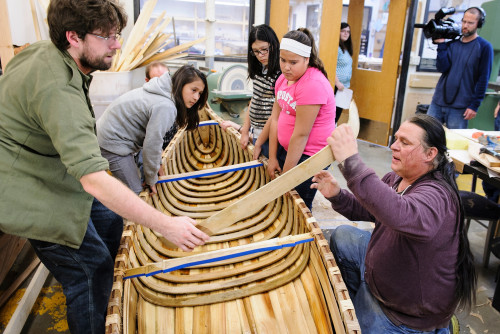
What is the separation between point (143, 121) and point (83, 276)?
116 centimetres

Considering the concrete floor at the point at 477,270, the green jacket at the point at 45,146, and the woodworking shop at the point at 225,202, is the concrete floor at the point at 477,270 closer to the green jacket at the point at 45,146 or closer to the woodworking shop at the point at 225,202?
the woodworking shop at the point at 225,202

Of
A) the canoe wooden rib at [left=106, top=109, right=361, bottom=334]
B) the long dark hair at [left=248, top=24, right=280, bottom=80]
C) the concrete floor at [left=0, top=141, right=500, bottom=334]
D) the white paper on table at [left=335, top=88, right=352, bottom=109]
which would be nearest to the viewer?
the canoe wooden rib at [left=106, top=109, right=361, bottom=334]

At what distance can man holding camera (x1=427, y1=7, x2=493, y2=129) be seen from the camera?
448 centimetres

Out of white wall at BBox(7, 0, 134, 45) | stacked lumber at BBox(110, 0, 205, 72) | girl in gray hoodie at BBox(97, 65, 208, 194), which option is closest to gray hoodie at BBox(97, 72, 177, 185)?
girl in gray hoodie at BBox(97, 65, 208, 194)

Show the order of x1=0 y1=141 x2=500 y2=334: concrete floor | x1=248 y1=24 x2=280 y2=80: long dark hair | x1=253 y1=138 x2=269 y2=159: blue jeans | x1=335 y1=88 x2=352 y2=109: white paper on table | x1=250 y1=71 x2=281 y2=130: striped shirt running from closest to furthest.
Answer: x1=0 y1=141 x2=500 y2=334: concrete floor, x1=248 y1=24 x2=280 y2=80: long dark hair, x1=250 y1=71 x2=281 y2=130: striped shirt, x1=253 y1=138 x2=269 y2=159: blue jeans, x1=335 y1=88 x2=352 y2=109: white paper on table

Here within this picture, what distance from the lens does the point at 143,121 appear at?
2576 mm

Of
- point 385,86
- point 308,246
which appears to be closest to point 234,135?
point 308,246

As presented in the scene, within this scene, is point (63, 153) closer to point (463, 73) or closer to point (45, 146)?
point (45, 146)

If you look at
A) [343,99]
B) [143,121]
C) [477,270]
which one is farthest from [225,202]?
[343,99]

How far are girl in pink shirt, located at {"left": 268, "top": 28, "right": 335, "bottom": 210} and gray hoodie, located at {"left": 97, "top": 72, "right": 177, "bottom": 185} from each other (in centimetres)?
81

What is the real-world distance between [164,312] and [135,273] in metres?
0.40

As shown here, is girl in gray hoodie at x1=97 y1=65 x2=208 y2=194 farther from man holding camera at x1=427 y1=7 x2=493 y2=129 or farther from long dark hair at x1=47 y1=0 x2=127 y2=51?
man holding camera at x1=427 y1=7 x2=493 y2=129

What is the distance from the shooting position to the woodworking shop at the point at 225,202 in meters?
1.46

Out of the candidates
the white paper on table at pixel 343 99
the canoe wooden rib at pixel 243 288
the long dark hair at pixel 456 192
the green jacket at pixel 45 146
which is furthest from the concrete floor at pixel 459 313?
the white paper on table at pixel 343 99
